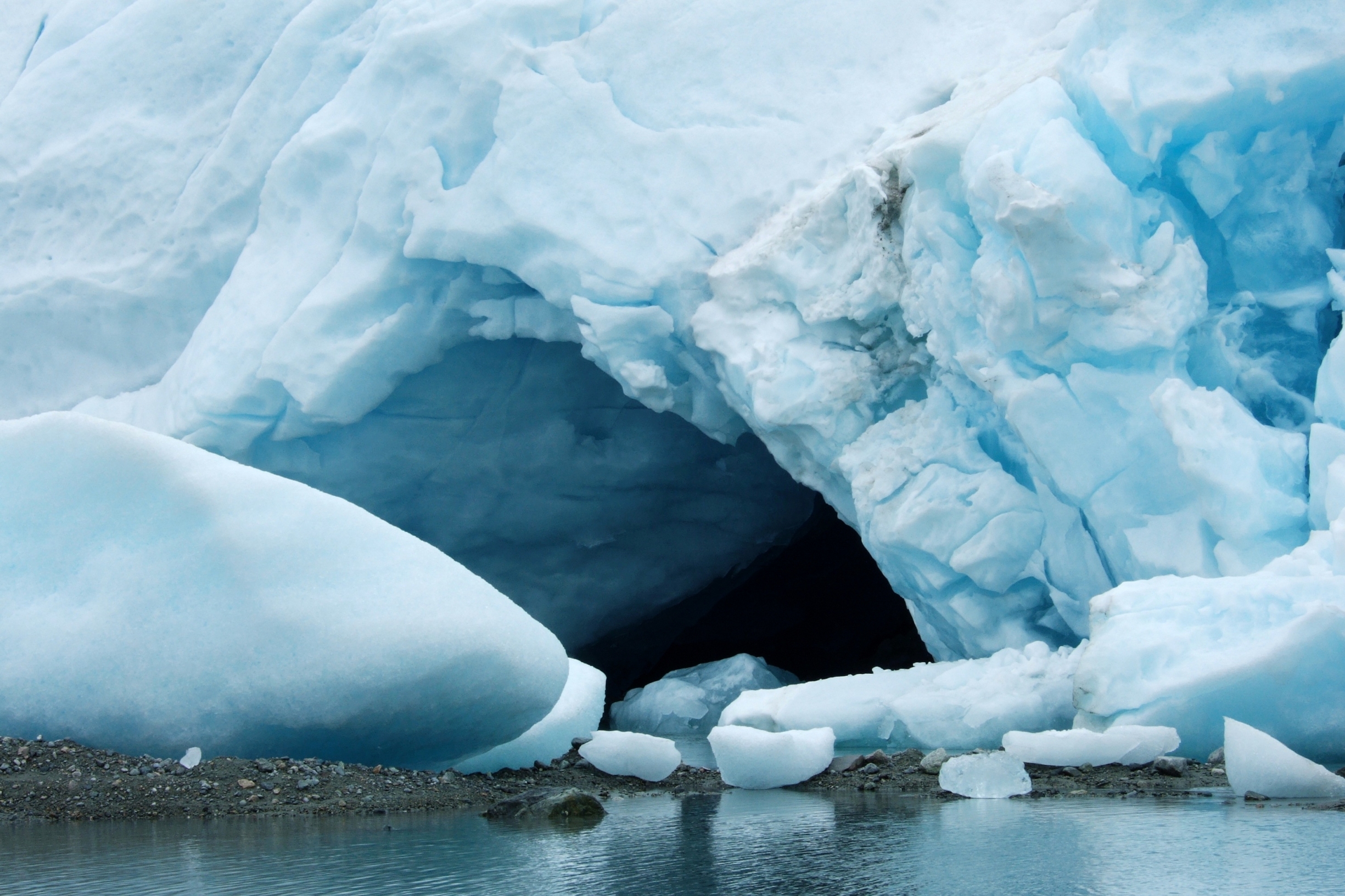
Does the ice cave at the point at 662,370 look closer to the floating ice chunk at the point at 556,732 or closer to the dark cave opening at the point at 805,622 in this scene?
the floating ice chunk at the point at 556,732

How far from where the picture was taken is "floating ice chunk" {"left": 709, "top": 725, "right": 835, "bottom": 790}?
4.23 meters

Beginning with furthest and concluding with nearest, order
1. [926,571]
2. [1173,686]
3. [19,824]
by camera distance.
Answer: [926,571]
[1173,686]
[19,824]

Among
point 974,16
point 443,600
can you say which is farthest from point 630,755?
point 974,16

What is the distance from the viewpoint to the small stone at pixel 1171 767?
3.87 metres

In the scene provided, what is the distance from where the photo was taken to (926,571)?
5.94 metres

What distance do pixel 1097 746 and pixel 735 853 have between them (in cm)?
175

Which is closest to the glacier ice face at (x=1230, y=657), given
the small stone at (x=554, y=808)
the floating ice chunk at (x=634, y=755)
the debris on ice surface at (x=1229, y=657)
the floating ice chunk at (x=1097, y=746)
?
the debris on ice surface at (x=1229, y=657)

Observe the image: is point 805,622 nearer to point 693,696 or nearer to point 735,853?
point 693,696

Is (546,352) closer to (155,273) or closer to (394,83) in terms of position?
(394,83)

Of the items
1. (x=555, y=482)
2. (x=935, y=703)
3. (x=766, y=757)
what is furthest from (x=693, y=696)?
(x=766, y=757)

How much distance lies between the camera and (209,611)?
369 cm

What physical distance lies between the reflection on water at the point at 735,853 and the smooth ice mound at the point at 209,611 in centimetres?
46

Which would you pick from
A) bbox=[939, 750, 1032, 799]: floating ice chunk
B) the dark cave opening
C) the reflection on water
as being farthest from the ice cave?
the dark cave opening

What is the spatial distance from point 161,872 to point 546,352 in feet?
18.7
